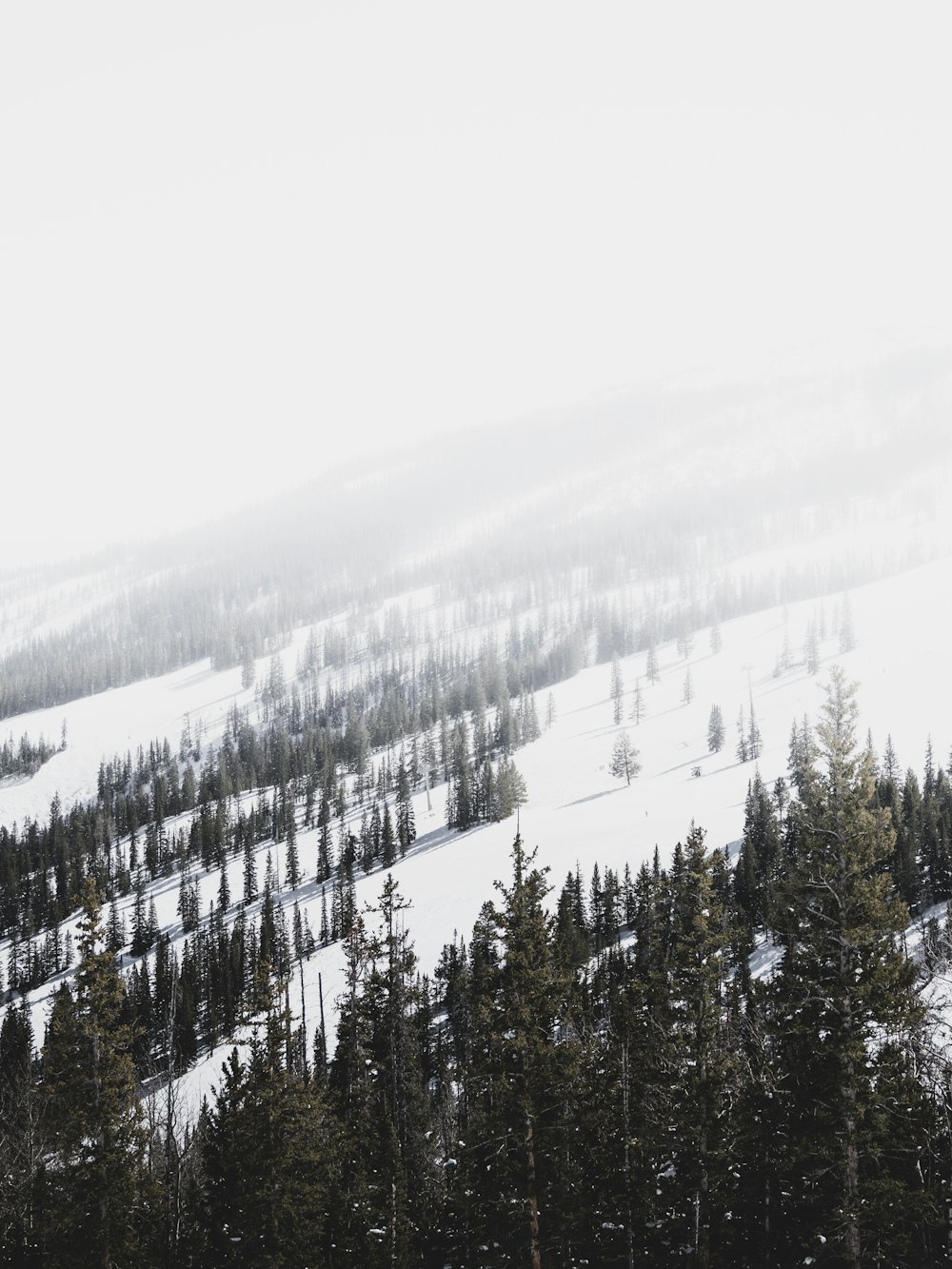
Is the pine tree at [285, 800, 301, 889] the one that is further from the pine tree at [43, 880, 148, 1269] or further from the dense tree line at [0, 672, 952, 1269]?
the pine tree at [43, 880, 148, 1269]

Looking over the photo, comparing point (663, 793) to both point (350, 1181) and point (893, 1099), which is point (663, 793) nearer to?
point (350, 1181)

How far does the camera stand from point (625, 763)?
560ft

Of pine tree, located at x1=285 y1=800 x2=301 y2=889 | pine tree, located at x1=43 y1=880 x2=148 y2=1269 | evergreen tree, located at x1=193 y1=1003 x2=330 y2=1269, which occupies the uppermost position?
pine tree, located at x1=43 y1=880 x2=148 y2=1269

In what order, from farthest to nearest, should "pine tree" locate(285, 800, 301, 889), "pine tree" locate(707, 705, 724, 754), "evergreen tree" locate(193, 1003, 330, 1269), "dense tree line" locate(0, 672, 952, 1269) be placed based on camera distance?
"pine tree" locate(707, 705, 724, 754), "pine tree" locate(285, 800, 301, 889), "evergreen tree" locate(193, 1003, 330, 1269), "dense tree line" locate(0, 672, 952, 1269)

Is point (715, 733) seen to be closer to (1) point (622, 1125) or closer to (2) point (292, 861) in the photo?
(2) point (292, 861)

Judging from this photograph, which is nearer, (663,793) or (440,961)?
(440,961)

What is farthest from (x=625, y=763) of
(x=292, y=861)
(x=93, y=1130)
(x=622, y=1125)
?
(x=93, y=1130)

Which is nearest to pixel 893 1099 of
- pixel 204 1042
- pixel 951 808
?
pixel 204 1042

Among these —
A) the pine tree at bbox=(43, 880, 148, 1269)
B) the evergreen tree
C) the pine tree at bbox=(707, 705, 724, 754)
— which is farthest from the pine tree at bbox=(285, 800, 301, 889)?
the pine tree at bbox=(43, 880, 148, 1269)

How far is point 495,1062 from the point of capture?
26.9 metres

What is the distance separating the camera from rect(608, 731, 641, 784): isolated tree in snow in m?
170

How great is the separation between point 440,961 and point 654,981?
7583 centimetres

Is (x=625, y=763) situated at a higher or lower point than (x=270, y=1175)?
lower

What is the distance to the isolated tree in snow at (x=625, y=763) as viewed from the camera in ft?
559
